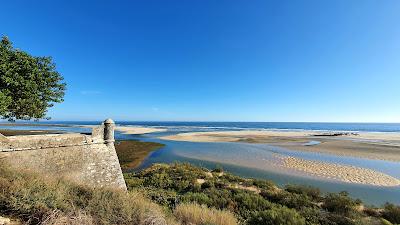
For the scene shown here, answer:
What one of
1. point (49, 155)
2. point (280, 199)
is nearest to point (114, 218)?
point (49, 155)

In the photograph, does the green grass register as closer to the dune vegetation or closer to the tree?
the dune vegetation

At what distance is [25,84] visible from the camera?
36.1 ft

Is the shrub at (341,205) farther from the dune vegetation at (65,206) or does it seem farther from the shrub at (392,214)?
the dune vegetation at (65,206)

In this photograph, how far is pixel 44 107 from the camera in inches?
509

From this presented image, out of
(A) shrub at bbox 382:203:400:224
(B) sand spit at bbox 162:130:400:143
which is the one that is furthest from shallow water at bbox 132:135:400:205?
(B) sand spit at bbox 162:130:400:143

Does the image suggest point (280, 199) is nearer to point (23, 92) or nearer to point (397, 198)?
point (397, 198)

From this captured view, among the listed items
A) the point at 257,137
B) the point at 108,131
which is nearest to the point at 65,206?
the point at 108,131

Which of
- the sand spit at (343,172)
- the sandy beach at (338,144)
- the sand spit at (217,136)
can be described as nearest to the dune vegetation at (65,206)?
the sand spit at (343,172)

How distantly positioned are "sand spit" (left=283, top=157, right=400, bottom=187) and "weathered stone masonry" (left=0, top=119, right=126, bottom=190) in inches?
663

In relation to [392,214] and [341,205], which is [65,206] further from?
[392,214]

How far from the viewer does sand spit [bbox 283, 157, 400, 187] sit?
16516 millimetres

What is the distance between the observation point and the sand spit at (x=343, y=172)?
16.5 m

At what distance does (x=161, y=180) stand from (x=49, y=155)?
26.1 feet

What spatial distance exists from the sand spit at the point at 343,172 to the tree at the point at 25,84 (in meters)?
21.1
